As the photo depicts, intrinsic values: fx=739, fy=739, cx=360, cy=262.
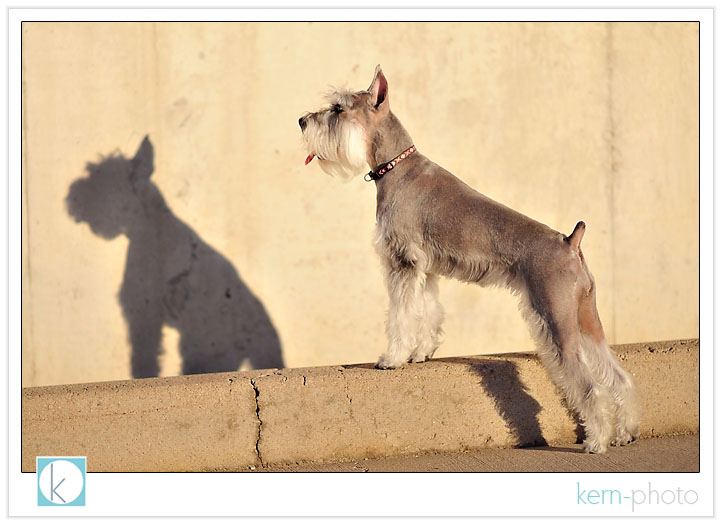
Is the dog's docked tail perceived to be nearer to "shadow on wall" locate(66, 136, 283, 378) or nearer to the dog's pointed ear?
the dog's pointed ear

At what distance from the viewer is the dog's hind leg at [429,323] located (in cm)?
457

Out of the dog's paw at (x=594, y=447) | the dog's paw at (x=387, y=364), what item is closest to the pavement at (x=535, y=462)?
the dog's paw at (x=594, y=447)

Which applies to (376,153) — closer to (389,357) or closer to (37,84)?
(389,357)

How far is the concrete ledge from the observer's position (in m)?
4.08

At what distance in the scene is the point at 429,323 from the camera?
15.1ft

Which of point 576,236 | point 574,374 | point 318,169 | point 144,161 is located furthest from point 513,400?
point 144,161

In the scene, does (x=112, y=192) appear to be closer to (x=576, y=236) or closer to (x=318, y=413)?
(x=318, y=413)

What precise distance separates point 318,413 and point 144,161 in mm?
2868

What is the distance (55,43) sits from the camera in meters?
5.82

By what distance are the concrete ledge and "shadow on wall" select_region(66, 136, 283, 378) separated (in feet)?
5.85

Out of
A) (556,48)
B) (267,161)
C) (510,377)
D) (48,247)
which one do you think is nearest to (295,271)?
(267,161)

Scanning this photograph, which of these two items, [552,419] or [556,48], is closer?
[552,419]

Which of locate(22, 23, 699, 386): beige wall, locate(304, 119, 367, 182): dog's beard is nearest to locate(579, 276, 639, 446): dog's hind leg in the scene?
locate(304, 119, 367, 182): dog's beard

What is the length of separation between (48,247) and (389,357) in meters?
3.12
